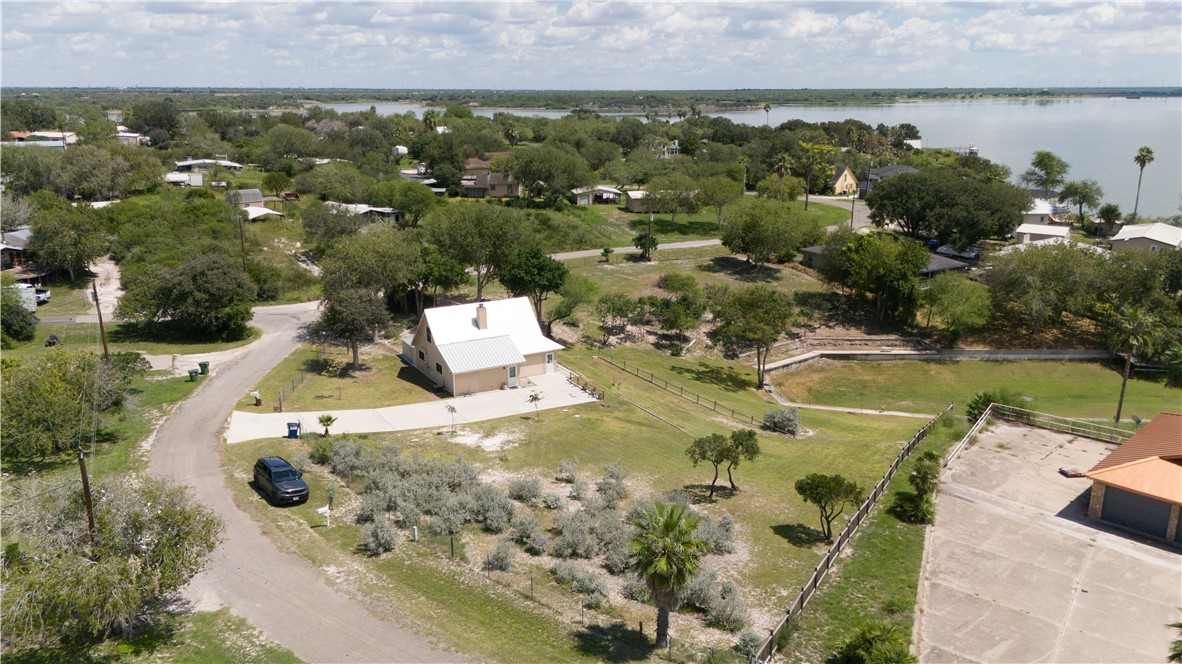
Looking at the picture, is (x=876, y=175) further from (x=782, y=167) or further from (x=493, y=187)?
(x=493, y=187)

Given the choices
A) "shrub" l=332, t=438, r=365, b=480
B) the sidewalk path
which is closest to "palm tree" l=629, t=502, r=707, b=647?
"shrub" l=332, t=438, r=365, b=480

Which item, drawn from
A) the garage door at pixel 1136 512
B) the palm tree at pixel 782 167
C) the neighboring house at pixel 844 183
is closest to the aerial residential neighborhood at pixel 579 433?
the garage door at pixel 1136 512

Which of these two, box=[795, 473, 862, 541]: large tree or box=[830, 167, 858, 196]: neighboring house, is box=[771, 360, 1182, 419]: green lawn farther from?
box=[830, 167, 858, 196]: neighboring house

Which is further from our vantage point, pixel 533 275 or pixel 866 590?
pixel 533 275

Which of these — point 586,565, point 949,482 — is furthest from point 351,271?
point 949,482

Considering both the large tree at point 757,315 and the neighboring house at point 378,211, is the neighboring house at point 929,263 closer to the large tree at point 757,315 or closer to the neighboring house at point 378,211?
the large tree at point 757,315

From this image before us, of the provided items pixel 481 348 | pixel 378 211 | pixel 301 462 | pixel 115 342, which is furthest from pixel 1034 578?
pixel 378 211
